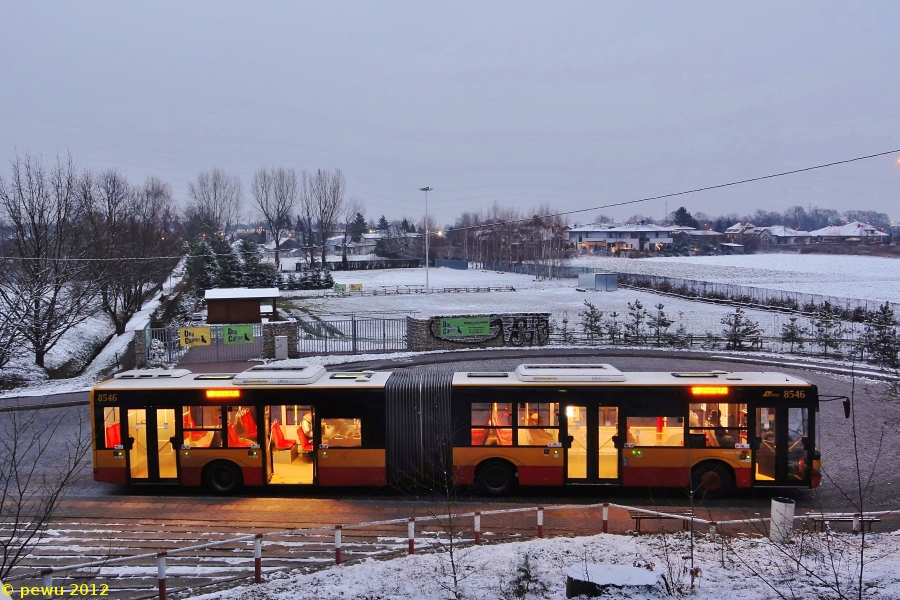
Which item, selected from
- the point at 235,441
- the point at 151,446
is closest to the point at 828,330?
the point at 235,441

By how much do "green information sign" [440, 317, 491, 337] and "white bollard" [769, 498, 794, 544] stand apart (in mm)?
23028

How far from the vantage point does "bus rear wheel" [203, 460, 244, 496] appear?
14.2 metres

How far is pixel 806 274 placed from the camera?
87.3 meters

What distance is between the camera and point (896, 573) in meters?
8.45

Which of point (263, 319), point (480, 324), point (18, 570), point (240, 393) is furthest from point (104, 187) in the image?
point (18, 570)

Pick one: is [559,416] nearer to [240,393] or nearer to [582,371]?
[582,371]

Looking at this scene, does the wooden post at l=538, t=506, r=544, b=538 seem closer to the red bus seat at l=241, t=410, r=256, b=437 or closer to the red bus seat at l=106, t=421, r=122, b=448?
the red bus seat at l=241, t=410, r=256, b=437

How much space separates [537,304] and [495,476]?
143 ft

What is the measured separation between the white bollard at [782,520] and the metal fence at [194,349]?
25055 millimetres

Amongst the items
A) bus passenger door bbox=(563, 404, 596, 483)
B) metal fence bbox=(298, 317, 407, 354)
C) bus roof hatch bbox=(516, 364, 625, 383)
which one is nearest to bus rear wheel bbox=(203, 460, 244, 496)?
bus roof hatch bbox=(516, 364, 625, 383)

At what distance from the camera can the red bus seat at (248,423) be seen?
46.6 ft

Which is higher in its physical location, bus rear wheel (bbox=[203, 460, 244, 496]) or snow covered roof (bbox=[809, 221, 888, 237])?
snow covered roof (bbox=[809, 221, 888, 237])

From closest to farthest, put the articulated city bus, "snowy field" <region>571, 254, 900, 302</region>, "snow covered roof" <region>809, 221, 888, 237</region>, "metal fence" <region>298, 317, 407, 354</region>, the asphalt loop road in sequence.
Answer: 1. the asphalt loop road
2. the articulated city bus
3. "metal fence" <region>298, 317, 407, 354</region>
4. "snowy field" <region>571, 254, 900, 302</region>
5. "snow covered roof" <region>809, 221, 888, 237</region>

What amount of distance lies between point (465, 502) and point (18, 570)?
7.65 meters
